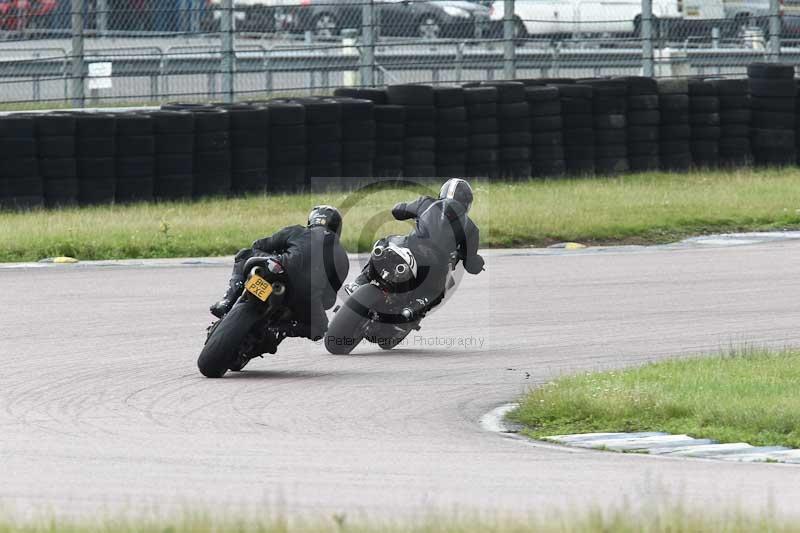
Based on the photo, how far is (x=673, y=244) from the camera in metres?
16.9

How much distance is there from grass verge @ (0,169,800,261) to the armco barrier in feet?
1.00

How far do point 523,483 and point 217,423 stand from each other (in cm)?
212

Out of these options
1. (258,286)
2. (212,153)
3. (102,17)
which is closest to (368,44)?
(102,17)

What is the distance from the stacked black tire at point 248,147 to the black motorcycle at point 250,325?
8.58m

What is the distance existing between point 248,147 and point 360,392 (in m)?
9.67

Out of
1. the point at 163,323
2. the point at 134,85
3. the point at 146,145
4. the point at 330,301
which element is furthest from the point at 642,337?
the point at 134,85

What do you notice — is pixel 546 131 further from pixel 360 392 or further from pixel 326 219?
pixel 360 392

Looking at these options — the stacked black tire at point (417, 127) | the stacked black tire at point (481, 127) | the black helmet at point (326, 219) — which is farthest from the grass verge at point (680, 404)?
the stacked black tire at point (481, 127)

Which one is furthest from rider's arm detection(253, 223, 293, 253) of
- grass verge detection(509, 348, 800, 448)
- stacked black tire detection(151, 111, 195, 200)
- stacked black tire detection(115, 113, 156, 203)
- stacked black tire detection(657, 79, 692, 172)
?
stacked black tire detection(657, 79, 692, 172)

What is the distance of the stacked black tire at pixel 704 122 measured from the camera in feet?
68.8

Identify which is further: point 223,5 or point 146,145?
point 223,5

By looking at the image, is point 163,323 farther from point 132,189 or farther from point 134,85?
point 134,85

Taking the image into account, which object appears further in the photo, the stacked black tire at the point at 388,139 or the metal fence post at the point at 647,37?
the metal fence post at the point at 647,37

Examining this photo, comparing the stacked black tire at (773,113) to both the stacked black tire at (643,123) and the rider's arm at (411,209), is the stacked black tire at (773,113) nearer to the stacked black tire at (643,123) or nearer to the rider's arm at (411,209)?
the stacked black tire at (643,123)
